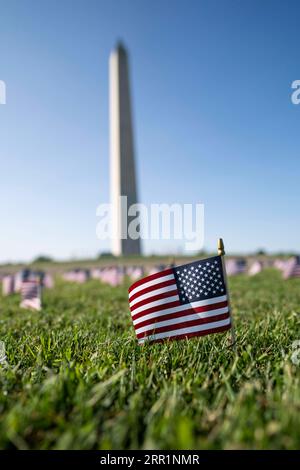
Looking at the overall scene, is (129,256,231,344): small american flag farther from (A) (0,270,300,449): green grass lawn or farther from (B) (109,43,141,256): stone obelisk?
(B) (109,43,141,256): stone obelisk

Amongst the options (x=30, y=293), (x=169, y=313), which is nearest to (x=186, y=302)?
(x=169, y=313)

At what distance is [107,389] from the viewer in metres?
2.42

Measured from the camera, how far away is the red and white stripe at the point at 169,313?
3336 millimetres

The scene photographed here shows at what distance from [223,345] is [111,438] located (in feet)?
6.48

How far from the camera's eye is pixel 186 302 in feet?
11.3

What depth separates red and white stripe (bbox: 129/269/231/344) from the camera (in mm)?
3336

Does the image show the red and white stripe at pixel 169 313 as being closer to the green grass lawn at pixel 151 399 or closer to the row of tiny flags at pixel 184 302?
the row of tiny flags at pixel 184 302

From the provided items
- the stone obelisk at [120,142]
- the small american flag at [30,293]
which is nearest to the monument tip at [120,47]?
the stone obelisk at [120,142]

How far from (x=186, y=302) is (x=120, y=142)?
4874 cm

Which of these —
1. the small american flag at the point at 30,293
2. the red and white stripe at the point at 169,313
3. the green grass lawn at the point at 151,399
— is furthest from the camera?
the small american flag at the point at 30,293

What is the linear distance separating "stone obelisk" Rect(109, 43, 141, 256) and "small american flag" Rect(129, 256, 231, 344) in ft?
151

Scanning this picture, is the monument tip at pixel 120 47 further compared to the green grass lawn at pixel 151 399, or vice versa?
the monument tip at pixel 120 47

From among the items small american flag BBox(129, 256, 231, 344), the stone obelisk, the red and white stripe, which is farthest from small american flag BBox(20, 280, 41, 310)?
the stone obelisk
